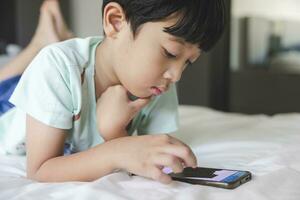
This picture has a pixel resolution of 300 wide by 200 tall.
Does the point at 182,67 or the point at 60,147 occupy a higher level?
the point at 182,67

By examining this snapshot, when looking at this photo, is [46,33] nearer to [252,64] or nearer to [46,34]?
[46,34]

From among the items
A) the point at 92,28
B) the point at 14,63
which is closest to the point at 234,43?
the point at 92,28

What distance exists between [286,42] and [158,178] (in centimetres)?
173

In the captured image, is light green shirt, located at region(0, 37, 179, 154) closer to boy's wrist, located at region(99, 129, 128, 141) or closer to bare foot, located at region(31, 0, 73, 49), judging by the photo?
boy's wrist, located at region(99, 129, 128, 141)

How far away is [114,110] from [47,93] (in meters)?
0.14

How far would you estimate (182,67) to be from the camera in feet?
2.48

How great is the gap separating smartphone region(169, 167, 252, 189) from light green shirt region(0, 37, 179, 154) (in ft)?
0.71

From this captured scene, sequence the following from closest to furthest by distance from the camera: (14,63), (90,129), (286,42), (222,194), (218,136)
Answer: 1. (222,194)
2. (90,129)
3. (218,136)
4. (14,63)
5. (286,42)

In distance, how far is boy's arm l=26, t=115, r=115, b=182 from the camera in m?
0.69

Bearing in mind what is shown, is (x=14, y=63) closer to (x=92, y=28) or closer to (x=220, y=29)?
(x=220, y=29)

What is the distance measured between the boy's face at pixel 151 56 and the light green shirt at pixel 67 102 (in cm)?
8

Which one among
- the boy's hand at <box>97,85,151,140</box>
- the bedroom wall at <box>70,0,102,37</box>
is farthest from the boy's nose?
the bedroom wall at <box>70,0,102,37</box>

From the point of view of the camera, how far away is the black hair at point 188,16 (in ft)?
2.32

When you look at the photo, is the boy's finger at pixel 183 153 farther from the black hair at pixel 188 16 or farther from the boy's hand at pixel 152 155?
the black hair at pixel 188 16
